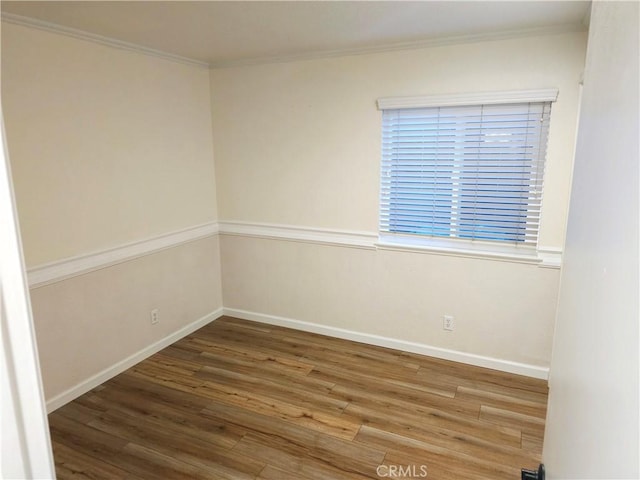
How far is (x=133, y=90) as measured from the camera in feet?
9.77

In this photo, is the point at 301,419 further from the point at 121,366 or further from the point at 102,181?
the point at 102,181

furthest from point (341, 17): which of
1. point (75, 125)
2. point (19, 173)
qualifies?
point (19, 173)

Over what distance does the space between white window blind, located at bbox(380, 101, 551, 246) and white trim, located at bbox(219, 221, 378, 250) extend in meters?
0.25

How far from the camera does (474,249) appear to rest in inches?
120

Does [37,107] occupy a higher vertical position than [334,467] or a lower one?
higher

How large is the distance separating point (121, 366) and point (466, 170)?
2958 mm

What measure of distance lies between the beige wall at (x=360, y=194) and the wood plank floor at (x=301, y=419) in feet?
1.27

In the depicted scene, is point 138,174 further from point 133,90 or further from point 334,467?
point 334,467

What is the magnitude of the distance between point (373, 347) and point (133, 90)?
2.74 metres

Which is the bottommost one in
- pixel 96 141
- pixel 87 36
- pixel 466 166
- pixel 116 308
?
pixel 116 308

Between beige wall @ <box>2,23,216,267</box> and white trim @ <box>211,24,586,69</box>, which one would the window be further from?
beige wall @ <box>2,23,216,267</box>

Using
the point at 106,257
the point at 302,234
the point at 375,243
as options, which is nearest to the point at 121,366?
the point at 106,257

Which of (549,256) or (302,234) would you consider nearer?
(549,256)

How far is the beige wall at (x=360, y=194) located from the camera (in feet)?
8.98
